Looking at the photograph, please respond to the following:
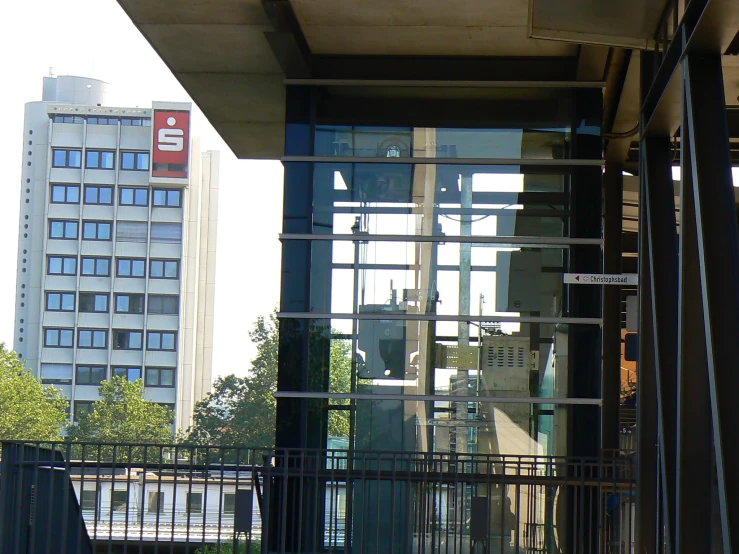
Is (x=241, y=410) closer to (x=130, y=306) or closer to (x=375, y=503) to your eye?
(x=130, y=306)

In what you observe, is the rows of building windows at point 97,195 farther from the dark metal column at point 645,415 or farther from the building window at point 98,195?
the dark metal column at point 645,415

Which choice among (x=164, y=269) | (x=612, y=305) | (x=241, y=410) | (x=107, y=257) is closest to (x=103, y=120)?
(x=107, y=257)

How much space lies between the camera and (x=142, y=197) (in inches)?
4692

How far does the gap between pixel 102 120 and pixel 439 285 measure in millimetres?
119025

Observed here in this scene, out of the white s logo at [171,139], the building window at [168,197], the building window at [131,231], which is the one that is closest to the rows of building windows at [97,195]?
the building window at [168,197]

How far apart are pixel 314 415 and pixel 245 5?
452cm

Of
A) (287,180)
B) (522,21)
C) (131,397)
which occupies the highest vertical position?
(522,21)

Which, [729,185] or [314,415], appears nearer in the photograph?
[729,185]

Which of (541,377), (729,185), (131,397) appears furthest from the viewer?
(131,397)

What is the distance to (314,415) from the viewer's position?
36.8 feet

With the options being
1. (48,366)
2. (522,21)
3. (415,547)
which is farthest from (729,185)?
(48,366)

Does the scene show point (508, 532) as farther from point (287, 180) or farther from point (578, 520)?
point (287, 180)

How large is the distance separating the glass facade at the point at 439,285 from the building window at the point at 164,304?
108 m

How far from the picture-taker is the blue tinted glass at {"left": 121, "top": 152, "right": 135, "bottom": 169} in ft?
391
